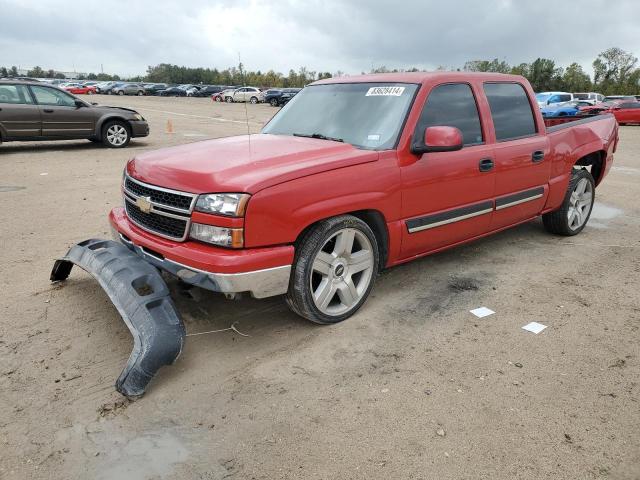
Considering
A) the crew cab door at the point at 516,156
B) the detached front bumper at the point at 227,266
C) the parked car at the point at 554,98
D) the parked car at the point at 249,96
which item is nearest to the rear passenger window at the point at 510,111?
the crew cab door at the point at 516,156

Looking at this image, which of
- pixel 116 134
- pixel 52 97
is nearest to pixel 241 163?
pixel 52 97

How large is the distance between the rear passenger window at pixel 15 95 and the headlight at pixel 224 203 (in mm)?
10377

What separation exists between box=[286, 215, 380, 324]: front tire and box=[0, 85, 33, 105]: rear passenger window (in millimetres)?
10533

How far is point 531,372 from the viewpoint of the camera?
10.00ft

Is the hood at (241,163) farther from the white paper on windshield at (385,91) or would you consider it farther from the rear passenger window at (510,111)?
the rear passenger window at (510,111)

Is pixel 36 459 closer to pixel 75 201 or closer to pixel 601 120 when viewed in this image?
pixel 75 201

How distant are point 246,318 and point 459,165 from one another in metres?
2.06

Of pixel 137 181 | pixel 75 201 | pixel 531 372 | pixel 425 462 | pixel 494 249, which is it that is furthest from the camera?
pixel 75 201

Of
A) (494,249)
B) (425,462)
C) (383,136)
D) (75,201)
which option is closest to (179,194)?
(383,136)

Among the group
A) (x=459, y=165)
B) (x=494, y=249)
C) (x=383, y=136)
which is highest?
(x=383, y=136)

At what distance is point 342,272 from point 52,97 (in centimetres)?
1066

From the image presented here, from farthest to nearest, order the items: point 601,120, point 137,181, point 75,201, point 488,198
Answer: point 75,201
point 601,120
point 488,198
point 137,181

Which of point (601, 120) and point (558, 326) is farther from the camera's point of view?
point (601, 120)

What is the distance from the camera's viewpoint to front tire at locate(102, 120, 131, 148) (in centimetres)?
1247
